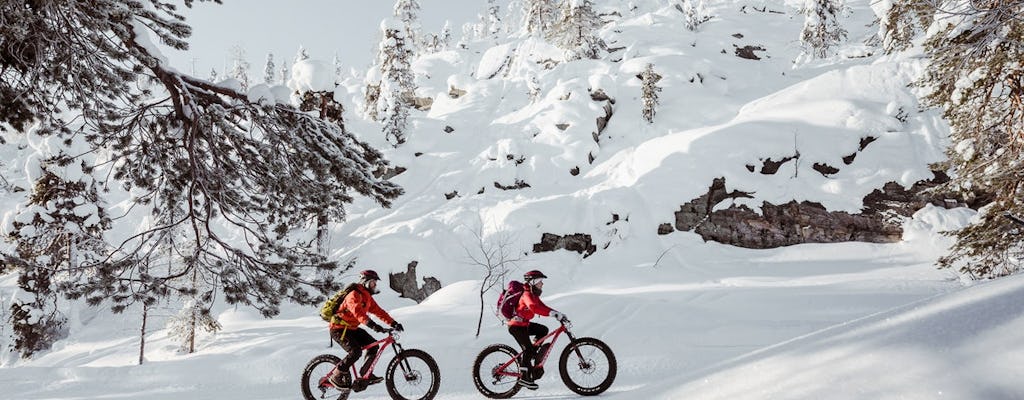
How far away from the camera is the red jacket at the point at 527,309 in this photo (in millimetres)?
6348

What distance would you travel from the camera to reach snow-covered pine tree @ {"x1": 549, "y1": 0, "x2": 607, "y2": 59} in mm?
39969

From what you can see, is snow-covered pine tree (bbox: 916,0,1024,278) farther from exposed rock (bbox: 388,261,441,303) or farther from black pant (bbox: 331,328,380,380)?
exposed rock (bbox: 388,261,441,303)

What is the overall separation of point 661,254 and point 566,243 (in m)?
4.50

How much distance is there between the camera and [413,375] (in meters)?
6.75

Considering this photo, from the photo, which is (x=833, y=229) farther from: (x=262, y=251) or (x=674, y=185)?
(x=262, y=251)

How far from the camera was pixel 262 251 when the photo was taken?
17.2 ft

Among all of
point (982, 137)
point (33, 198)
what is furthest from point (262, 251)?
point (33, 198)

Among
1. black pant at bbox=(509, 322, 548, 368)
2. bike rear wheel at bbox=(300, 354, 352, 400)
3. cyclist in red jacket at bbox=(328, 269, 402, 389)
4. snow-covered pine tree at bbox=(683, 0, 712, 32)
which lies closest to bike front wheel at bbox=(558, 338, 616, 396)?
black pant at bbox=(509, 322, 548, 368)

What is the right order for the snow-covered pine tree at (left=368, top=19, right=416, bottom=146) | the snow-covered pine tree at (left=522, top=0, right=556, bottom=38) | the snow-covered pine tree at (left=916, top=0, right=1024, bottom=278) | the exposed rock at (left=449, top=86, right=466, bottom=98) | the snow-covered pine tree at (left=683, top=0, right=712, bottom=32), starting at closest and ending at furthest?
1. the snow-covered pine tree at (left=916, top=0, right=1024, bottom=278)
2. the snow-covered pine tree at (left=368, top=19, right=416, bottom=146)
3. the snow-covered pine tree at (left=683, top=0, right=712, bottom=32)
4. the exposed rock at (left=449, top=86, right=466, bottom=98)
5. the snow-covered pine tree at (left=522, top=0, right=556, bottom=38)

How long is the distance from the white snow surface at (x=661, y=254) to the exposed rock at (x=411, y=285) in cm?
37

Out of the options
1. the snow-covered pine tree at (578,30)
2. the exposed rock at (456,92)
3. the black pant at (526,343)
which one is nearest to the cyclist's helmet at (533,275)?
the black pant at (526,343)

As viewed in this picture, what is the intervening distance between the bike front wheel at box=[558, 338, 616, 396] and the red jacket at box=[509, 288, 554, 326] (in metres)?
0.63

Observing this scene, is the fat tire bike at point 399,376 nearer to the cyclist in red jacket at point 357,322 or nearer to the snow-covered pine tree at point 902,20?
the cyclist in red jacket at point 357,322

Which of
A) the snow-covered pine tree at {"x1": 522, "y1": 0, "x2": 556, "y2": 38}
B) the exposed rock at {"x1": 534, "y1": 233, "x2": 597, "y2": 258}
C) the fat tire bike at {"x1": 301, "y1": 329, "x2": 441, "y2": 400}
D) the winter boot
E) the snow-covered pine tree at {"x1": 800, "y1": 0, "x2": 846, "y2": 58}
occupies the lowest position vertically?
the winter boot
